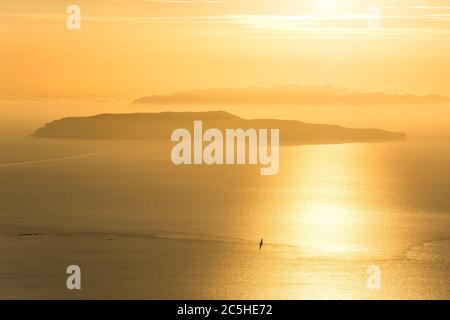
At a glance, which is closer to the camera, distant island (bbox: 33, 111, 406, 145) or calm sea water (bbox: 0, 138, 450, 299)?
calm sea water (bbox: 0, 138, 450, 299)

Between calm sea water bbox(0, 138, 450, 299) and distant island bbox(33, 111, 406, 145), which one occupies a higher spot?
distant island bbox(33, 111, 406, 145)

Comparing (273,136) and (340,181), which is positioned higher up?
(273,136)

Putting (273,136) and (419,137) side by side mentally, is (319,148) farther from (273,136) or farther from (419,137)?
(419,137)

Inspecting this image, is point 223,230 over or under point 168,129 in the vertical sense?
under
